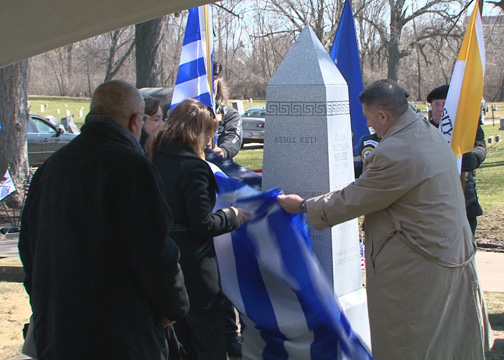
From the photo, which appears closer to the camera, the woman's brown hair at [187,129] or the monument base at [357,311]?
the woman's brown hair at [187,129]

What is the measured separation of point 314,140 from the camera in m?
4.12

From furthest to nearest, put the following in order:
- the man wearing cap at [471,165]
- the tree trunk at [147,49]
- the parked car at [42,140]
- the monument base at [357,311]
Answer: the parked car at [42,140] < the tree trunk at [147,49] < the man wearing cap at [471,165] < the monument base at [357,311]

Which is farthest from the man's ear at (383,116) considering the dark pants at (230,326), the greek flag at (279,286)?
the dark pants at (230,326)

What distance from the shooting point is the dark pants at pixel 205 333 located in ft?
11.9

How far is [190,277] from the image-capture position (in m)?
3.57

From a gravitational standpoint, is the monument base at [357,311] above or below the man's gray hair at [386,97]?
below

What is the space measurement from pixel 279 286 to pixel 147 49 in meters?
6.41

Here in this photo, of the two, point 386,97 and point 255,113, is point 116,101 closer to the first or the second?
point 386,97

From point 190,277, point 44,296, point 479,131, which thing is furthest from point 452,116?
point 44,296

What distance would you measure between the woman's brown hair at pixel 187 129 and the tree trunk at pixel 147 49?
6087 millimetres

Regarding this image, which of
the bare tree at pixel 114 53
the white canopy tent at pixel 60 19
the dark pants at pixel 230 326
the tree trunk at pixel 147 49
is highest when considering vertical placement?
the bare tree at pixel 114 53

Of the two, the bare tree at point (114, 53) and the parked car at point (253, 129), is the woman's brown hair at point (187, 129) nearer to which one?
the bare tree at point (114, 53)

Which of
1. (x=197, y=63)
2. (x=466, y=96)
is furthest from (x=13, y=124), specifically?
(x=466, y=96)

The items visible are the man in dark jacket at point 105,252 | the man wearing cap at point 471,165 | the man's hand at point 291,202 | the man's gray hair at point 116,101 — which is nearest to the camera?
the man in dark jacket at point 105,252
